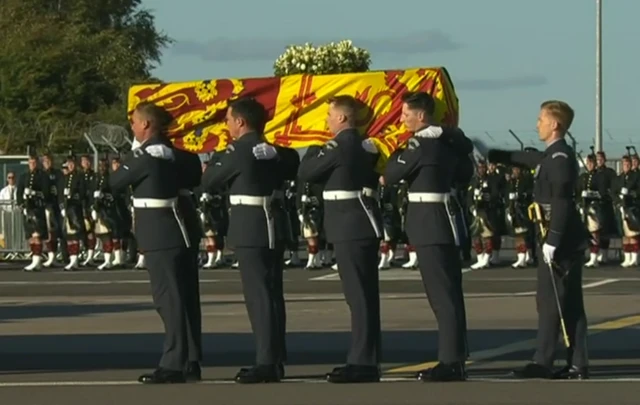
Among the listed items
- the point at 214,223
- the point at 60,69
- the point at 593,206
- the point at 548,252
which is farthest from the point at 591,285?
the point at 60,69

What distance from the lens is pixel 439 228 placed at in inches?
472

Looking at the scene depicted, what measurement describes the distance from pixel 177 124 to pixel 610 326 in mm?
11679

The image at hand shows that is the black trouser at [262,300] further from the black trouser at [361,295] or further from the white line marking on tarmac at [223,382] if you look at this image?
the black trouser at [361,295]

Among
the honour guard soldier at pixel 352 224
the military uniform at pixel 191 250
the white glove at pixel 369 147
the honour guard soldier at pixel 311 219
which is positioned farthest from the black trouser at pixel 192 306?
the honour guard soldier at pixel 311 219

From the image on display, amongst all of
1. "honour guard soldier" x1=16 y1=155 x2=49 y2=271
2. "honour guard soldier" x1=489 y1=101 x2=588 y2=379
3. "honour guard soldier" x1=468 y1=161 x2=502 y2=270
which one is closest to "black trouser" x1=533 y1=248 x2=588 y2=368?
"honour guard soldier" x1=489 y1=101 x2=588 y2=379

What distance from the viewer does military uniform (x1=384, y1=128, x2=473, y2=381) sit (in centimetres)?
1196

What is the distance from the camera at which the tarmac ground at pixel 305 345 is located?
1142cm

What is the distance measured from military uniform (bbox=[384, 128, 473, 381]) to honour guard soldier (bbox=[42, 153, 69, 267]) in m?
16.9

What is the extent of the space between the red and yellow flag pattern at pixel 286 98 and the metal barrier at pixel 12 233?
5221 mm

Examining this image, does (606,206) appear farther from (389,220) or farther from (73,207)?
(73,207)

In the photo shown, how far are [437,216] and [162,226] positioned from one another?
6.56 feet

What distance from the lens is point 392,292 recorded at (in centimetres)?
2177

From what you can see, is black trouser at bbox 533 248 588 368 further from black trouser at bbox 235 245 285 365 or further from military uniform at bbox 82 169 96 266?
military uniform at bbox 82 169 96 266

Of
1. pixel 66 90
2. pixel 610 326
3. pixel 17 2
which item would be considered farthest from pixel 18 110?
pixel 610 326
